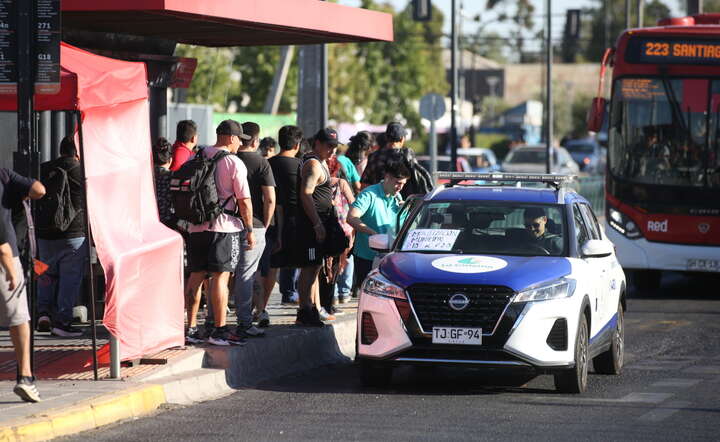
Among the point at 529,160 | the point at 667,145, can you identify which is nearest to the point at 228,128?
the point at 667,145

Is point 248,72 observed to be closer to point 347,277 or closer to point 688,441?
point 347,277

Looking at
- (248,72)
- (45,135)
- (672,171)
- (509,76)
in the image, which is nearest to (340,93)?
(248,72)

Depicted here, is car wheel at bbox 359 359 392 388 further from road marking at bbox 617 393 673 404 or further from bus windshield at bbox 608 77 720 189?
bus windshield at bbox 608 77 720 189

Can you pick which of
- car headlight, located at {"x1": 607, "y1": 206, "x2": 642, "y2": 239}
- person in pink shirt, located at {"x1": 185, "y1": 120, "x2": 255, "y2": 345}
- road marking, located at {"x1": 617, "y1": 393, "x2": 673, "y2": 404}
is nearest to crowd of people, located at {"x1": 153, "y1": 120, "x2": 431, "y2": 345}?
person in pink shirt, located at {"x1": 185, "y1": 120, "x2": 255, "y2": 345}

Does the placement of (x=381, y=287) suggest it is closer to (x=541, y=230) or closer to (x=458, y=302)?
(x=458, y=302)

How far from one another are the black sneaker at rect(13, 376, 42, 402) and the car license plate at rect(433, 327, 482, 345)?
113 inches

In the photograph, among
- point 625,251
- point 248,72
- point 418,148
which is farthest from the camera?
point 418,148

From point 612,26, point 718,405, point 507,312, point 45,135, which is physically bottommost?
point 718,405

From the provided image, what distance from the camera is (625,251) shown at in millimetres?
19250

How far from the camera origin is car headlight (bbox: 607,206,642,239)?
63.3 ft

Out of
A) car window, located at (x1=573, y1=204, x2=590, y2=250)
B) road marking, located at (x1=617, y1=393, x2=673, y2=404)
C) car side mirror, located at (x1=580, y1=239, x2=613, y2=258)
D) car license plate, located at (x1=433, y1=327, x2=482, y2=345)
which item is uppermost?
car window, located at (x1=573, y1=204, x2=590, y2=250)

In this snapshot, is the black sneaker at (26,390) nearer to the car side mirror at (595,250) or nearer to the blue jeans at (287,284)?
the car side mirror at (595,250)

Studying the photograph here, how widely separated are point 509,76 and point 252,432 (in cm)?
13138

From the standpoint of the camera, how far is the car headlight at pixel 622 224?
1930 centimetres
